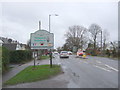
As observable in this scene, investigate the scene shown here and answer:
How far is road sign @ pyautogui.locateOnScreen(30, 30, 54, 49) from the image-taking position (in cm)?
1572

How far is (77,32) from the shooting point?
3039 inches

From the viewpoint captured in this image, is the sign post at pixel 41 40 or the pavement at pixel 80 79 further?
the sign post at pixel 41 40

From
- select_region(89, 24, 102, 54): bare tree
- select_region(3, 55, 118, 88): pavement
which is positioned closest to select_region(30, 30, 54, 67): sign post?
select_region(3, 55, 118, 88): pavement

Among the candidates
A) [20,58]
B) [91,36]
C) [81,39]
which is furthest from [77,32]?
[20,58]

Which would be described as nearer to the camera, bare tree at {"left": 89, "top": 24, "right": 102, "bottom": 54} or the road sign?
the road sign

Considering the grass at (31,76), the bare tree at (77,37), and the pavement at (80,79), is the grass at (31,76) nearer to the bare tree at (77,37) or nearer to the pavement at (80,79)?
the pavement at (80,79)

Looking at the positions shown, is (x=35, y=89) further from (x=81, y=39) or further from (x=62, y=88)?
(x=81, y=39)

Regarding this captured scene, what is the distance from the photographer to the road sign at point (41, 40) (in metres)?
15.7

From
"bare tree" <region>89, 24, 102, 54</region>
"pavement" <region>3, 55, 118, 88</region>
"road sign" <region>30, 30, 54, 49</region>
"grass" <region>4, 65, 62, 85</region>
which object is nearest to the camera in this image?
"pavement" <region>3, 55, 118, 88</region>

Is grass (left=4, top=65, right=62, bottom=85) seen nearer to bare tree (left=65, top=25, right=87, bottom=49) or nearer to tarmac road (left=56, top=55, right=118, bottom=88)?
tarmac road (left=56, top=55, right=118, bottom=88)

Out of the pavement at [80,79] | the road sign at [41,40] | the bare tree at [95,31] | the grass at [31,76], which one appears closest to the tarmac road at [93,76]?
the pavement at [80,79]

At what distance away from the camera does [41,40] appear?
1584 centimetres

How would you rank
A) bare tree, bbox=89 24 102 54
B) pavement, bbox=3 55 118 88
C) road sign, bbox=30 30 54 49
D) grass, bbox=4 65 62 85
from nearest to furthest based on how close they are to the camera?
1. pavement, bbox=3 55 118 88
2. grass, bbox=4 65 62 85
3. road sign, bbox=30 30 54 49
4. bare tree, bbox=89 24 102 54

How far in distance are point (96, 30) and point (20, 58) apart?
163ft
